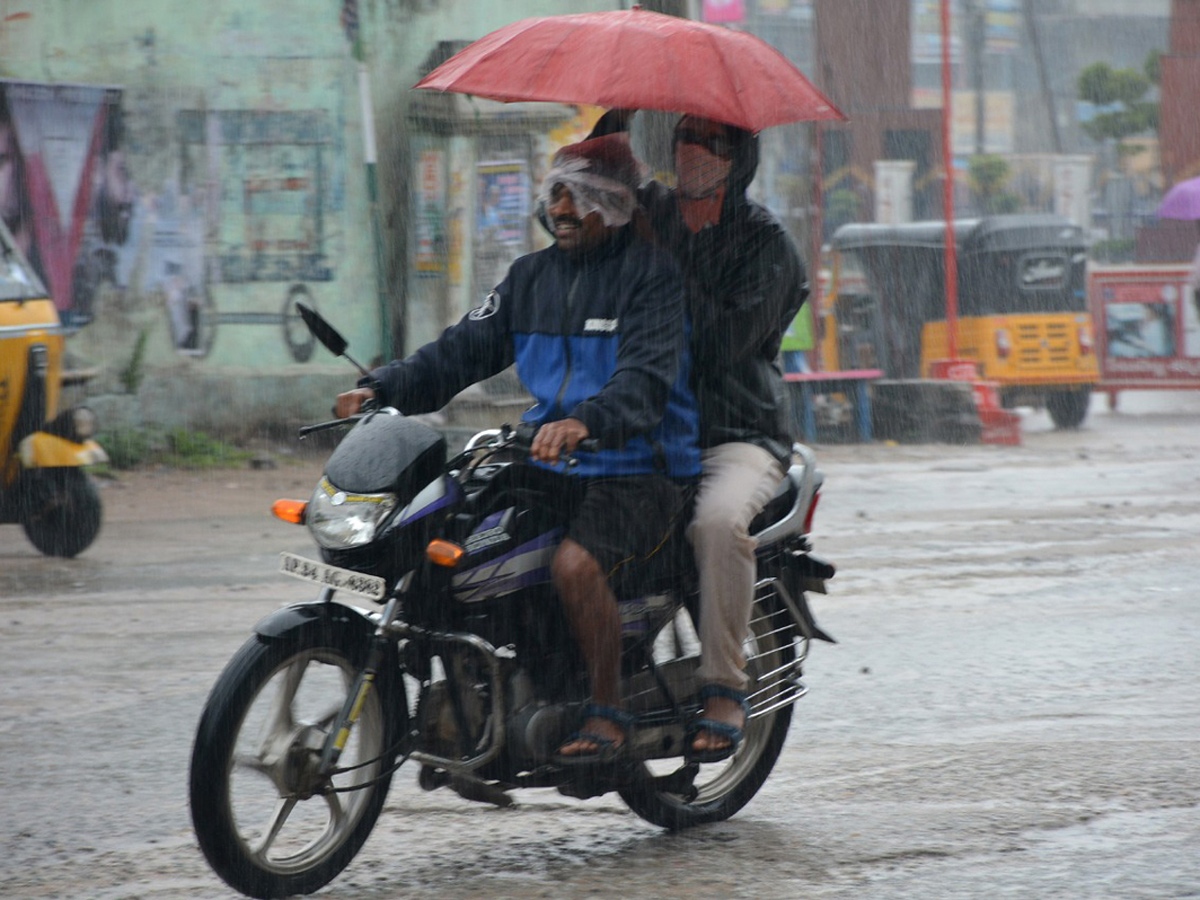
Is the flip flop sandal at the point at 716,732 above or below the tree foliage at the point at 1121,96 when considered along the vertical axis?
below

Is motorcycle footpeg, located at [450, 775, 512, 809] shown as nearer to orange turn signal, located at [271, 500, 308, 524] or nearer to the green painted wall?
orange turn signal, located at [271, 500, 308, 524]

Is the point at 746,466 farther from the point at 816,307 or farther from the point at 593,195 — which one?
the point at 816,307

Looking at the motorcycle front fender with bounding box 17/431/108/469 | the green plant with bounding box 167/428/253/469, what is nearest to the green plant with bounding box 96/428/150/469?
the green plant with bounding box 167/428/253/469

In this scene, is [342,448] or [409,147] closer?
[342,448]

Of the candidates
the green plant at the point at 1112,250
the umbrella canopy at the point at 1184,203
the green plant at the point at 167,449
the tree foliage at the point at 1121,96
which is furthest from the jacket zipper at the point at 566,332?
the tree foliage at the point at 1121,96

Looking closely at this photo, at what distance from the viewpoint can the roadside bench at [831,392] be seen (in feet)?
56.1

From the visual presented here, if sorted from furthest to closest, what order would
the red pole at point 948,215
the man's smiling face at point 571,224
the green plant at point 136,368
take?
the red pole at point 948,215, the green plant at point 136,368, the man's smiling face at point 571,224

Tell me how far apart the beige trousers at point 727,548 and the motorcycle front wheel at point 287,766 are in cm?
82

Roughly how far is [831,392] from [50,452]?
953cm

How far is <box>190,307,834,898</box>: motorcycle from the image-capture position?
372 cm

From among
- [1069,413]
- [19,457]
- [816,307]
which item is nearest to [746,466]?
[19,457]

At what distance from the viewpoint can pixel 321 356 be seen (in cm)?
1544

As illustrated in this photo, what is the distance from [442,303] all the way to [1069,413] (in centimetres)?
764

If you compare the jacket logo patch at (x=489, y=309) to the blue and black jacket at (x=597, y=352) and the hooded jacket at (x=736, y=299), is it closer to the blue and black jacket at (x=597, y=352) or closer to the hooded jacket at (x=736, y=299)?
the blue and black jacket at (x=597, y=352)
